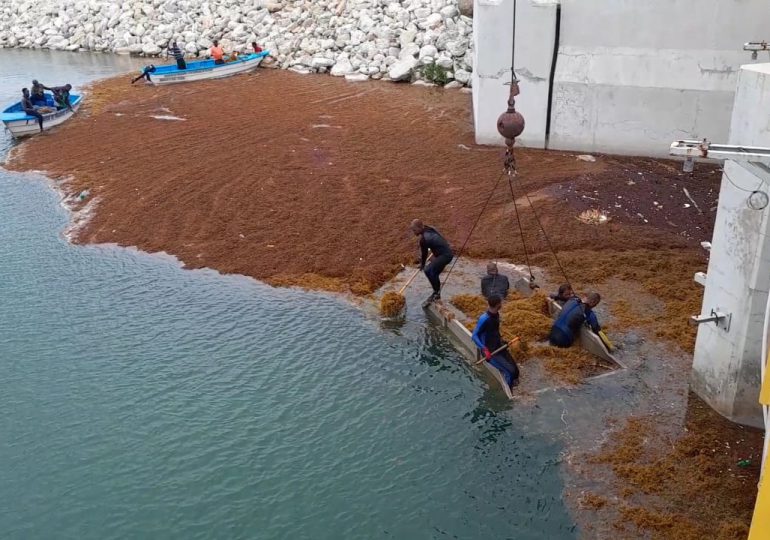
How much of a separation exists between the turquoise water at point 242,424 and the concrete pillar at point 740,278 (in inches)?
107

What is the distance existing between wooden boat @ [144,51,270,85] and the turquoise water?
16325 millimetres

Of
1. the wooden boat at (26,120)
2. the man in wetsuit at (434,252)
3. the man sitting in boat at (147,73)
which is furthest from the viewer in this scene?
the man sitting in boat at (147,73)

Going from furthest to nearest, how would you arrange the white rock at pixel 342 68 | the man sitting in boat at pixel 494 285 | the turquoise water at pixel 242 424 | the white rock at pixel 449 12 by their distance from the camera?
the white rock at pixel 342 68 → the white rock at pixel 449 12 → the man sitting in boat at pixel 494 285 → the turquoise water at pixel 242 424

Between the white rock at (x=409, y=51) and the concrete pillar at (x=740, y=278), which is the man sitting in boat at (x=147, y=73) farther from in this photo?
the concrete pillar at (x=740, y=278)

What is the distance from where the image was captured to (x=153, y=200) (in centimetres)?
1853

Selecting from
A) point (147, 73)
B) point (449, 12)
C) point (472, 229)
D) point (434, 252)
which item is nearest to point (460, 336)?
point (434, 252)

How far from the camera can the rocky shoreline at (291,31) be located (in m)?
29.0

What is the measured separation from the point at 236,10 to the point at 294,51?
23.0 ft

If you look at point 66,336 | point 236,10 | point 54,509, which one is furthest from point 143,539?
point 236,10

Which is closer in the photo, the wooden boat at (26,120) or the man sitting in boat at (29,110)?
the wooden boat at (26,120)

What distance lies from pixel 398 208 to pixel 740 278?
362 inches

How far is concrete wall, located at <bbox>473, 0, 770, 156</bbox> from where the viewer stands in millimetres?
17906

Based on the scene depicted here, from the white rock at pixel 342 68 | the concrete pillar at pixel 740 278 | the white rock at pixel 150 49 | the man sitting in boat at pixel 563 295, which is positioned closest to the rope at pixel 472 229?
the man sitting in boat at pixel 563 295

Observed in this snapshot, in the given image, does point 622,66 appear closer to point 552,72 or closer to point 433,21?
point 552,72
